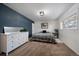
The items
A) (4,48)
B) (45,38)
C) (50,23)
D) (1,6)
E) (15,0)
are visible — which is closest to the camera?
(15,0)

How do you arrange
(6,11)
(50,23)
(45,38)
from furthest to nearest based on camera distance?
(50,23), (45,38), (6,11)

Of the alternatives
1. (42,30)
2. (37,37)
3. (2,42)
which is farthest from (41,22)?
(2,42)

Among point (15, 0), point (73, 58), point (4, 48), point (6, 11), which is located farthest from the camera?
point (6, 11)

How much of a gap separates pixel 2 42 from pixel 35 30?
7.00m

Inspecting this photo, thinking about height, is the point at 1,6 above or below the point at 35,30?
above

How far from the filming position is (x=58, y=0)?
167cm

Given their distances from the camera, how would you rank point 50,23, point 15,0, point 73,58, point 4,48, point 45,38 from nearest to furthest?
point 73,58, point 15,0, point 4,48, point 45,38, point 50,23

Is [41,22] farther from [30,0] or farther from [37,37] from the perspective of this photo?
[30,0]

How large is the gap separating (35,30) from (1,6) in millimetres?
6829

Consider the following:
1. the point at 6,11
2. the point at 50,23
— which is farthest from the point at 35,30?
the point at 6,11

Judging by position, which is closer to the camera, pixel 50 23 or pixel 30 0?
pixel 30 0

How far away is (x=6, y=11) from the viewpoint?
410cm

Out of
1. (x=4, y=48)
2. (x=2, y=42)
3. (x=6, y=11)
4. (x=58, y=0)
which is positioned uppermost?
(x=6, y=11)

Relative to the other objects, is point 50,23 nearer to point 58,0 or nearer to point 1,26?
point 1,26
